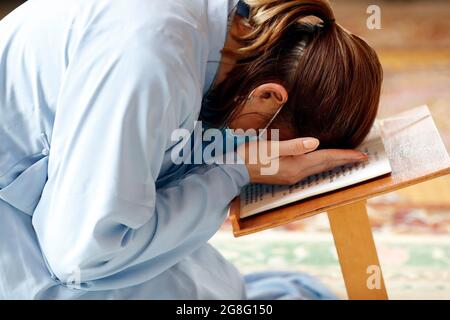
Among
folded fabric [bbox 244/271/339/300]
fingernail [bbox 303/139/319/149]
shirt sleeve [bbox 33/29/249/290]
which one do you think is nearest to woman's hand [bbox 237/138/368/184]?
fingernail [bbox 303/139/319/149]

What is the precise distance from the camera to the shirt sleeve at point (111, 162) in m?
0.95

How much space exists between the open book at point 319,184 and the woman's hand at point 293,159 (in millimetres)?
12

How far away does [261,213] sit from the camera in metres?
1.10

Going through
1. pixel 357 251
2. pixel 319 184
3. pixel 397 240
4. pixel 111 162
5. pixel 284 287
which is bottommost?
pixel 397 240

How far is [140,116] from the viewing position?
96 cm

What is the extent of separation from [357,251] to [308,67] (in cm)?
33

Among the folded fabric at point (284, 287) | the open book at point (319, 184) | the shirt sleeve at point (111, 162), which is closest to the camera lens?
the shirt sleeve at point (111, 162)

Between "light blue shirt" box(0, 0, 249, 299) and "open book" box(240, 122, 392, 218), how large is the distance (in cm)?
4

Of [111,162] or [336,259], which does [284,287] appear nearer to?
[336,259]

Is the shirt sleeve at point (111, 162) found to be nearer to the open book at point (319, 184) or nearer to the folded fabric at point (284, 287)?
the open book at point (319, 184)

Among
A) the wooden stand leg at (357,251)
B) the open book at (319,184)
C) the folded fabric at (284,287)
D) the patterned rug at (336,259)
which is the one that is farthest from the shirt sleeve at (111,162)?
the patterned rug at (336,259)

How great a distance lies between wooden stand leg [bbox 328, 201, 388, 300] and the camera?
3.83 ft

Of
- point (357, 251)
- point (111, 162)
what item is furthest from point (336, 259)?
point (111, 162)

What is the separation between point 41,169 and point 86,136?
0.15 metres
